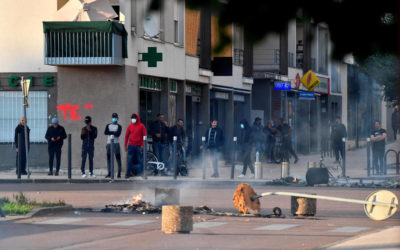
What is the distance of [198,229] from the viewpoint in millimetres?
12906

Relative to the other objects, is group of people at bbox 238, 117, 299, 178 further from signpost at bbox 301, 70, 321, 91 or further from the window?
the window

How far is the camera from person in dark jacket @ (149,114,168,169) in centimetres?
2791

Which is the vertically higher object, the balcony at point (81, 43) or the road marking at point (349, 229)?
the balcony at point (81, 43)

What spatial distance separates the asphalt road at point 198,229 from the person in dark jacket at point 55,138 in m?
8.42

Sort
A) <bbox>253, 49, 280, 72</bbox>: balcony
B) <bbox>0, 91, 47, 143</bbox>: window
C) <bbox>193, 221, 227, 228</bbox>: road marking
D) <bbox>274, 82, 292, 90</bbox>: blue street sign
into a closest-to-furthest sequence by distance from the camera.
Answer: <bbox>193, 221, 227, 228</bbox>: road marking
<bbox>0, 91, 47, 143</bbox>: window
<bbox>274, 82, 292, 90</bbox>: blue street sign
<bbox>253, 49, 280, 72</bbox>: balcony

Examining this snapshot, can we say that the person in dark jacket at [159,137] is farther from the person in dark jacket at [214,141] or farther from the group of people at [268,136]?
the group of people at [268,136]

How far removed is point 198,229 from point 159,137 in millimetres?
14994

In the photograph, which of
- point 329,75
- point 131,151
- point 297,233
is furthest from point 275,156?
point 297,233

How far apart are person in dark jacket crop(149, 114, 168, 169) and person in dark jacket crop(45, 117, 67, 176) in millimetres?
2748

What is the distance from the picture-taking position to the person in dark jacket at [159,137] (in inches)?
1099

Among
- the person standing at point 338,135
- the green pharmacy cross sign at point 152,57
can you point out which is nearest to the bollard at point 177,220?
the green pharmacy cross sign at point 152,57

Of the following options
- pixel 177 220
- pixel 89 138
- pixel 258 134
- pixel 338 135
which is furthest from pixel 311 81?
pixel 177 220

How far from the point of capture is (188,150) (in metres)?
32.2

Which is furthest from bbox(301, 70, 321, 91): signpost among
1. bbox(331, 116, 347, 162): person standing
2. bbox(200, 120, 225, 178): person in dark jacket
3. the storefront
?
the storefront
